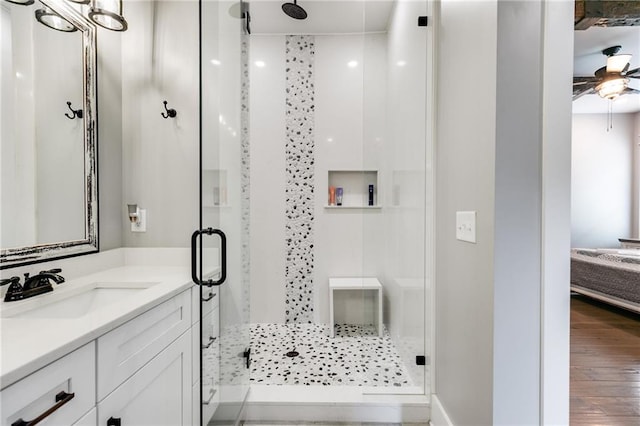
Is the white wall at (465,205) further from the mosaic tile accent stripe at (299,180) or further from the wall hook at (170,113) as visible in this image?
the wall hook at (170,113)

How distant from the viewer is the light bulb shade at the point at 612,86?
302 centimetres

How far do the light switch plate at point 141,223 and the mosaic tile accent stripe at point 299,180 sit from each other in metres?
1.29

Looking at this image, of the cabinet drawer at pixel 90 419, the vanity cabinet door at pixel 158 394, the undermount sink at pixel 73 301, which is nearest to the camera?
the cabinet drawer at pixel 90 419

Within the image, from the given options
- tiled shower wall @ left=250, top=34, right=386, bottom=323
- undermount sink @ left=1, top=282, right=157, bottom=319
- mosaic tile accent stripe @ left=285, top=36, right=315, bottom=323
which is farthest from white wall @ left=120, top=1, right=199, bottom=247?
mosaic tile accent stripe @ left=285, top=36, right=315, bottom=323

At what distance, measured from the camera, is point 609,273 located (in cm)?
325

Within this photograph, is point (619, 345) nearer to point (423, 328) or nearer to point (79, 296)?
point (423, 328)

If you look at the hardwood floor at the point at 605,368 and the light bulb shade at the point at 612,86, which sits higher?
the light bulb shade at the point at 612,86

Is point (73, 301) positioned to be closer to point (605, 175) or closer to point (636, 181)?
point (605, 175)

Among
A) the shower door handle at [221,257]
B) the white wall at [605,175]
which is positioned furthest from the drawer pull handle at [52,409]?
the white wall at [605,175]

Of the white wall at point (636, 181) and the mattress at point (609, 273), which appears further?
the white wall at point (636, 181)

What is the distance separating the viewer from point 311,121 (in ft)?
9.30

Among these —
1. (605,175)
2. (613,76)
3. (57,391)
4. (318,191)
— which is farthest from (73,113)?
(605,175)

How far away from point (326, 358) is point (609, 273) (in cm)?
350

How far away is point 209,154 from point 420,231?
1264mm
